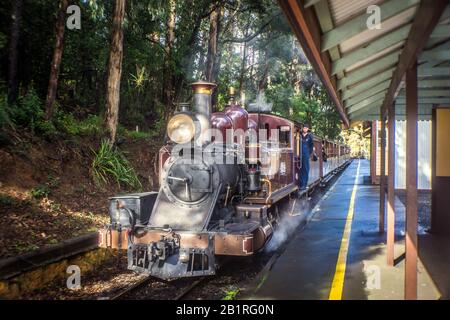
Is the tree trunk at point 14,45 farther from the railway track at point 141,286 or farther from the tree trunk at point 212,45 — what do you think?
the railway track at point 141,286

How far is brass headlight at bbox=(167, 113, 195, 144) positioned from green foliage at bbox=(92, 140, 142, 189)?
4.74m

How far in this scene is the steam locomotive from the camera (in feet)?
18.1

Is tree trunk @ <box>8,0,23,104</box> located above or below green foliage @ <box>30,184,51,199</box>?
above

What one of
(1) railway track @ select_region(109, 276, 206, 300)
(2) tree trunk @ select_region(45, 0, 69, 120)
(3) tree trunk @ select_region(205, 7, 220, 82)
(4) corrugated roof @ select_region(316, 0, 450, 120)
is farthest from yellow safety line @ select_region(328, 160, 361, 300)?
(3) tree trunk @ select_region(205, 7, 220, 82)

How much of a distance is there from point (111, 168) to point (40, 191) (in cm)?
280

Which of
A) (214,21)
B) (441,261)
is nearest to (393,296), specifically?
(441,261)

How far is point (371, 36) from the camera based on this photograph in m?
4.17

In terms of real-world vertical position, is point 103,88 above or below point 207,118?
above

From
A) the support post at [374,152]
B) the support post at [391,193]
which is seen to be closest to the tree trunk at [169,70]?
the support post at [374,152]

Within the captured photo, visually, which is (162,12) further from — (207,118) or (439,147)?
(439,147)

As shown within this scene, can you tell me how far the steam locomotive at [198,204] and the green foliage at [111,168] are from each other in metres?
3.85

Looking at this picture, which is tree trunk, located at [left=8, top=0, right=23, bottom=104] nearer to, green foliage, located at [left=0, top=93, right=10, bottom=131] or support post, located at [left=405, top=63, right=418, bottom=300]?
green foliage, located at [left=0, top=93, right=10, bottom=131]
